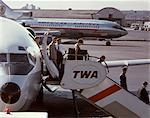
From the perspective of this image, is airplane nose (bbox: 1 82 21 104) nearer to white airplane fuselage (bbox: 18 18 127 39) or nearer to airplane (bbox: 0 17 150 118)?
airplane (bbox: 0 17 150 118)

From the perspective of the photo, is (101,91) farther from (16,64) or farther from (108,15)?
(108,15)

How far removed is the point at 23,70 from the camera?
10.6 metres

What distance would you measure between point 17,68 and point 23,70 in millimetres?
169

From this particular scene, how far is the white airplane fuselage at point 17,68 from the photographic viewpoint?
984 centimetres

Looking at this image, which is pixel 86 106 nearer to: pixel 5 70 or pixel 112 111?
pixel 112 111

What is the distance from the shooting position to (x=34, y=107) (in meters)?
13.6

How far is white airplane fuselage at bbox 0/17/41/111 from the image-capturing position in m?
9.84

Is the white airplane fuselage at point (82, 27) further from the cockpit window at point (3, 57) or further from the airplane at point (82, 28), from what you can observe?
the cockpit window at point (3, 57)

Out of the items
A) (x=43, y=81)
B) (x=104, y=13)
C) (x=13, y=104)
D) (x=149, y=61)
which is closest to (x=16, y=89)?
(x=13, y=104)

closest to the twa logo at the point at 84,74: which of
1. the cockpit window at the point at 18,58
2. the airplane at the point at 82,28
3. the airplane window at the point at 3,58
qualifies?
the cockpit window at the point at 18,58

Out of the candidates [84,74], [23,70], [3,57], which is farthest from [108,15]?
[23,70]

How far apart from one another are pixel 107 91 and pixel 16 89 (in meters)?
2.72

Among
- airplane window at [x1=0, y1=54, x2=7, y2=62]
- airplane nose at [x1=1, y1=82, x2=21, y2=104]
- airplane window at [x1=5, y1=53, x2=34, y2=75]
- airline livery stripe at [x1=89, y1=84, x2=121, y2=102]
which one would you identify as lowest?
airline livery stripe at [x1=89, y1=84, x2=121, y2=102]

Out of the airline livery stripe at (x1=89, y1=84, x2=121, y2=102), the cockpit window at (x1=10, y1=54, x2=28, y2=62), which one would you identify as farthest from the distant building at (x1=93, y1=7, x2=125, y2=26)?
the cockpit window at (x1=10, y1=54, x2=28, y2=62)
